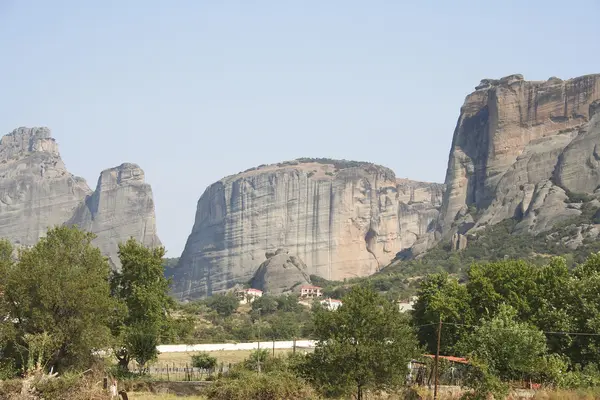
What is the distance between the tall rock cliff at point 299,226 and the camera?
18175 cm

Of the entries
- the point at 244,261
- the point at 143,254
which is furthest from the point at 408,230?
the point at 143,254

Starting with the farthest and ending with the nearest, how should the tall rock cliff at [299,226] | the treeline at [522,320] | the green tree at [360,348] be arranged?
the tall rock cliff at [299,226] < the treeline at [522,320] < the green tree at [360,348]

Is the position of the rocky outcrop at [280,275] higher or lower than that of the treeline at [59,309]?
higher

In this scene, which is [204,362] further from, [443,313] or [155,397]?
[155,397]

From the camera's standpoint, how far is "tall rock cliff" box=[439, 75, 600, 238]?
455 feet

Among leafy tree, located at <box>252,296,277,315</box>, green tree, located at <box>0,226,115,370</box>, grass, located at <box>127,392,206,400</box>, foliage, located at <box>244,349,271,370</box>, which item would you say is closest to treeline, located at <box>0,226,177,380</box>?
green tree, located at <box>0,226,115,370</box>

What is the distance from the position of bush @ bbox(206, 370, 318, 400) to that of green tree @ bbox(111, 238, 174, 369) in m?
16.1

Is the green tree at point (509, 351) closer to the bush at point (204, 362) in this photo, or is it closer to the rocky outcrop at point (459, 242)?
the bush at point (204, 362)

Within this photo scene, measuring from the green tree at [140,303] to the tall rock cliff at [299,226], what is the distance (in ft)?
419

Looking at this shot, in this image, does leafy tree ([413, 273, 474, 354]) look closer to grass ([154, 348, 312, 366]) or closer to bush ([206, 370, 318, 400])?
grass ([154, 348, 312, 366])

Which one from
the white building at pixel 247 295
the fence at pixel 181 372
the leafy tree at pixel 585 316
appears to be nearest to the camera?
the leafy tree at pixel 585 316

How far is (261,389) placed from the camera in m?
28.6

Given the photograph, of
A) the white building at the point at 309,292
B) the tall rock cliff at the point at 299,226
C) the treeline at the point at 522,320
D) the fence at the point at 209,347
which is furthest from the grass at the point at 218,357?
the tall rock cliff at the point at 299,226

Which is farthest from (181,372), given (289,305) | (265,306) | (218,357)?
(289,305)
